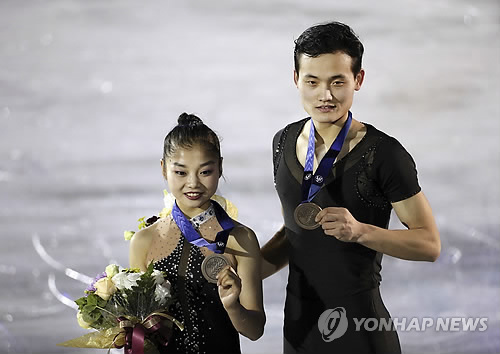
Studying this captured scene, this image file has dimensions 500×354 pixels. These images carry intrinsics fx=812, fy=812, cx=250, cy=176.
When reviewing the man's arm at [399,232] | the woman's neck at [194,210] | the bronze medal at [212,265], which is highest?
the woman's neck at [194,210]

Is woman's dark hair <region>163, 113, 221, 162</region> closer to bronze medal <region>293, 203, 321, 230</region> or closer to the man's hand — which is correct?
bronze medal <region>293, 203, 321, 230</region>

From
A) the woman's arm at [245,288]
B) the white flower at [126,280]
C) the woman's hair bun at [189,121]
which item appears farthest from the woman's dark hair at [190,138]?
the white flower at [126,280]

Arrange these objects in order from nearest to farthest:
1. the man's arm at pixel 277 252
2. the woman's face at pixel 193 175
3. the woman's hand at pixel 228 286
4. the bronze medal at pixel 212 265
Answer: the woman's hand at pixel 228 286
the bronze medal at pixel 212 265
the woman's face at pixel 193 175
the man's arm at pixel 277 252

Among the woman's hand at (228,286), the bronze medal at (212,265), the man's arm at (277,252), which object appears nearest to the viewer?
the woman's hand at (228,286)

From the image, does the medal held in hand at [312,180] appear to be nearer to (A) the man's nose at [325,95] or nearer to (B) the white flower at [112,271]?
(A) the man's nose at [325,95]

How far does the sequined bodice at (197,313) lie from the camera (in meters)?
2.33

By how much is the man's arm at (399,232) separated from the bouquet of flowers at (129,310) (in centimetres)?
50

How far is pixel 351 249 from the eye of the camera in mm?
2375

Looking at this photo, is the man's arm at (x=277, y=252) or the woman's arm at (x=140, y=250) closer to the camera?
→ the woman's arm at (x=140, y=250)

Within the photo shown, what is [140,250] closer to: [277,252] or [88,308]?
[88,308]

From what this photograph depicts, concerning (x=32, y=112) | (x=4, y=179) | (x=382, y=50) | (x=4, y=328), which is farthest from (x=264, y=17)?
(x=4, y=328)

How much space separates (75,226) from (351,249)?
10.6ft

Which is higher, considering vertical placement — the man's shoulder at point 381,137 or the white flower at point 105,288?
the man's shoulder at point 381,137

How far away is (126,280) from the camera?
7.40 ft
